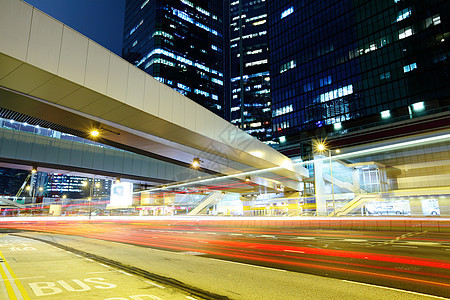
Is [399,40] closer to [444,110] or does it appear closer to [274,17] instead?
[444,110]

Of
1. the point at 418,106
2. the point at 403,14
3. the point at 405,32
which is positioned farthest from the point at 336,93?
the point at 403,14

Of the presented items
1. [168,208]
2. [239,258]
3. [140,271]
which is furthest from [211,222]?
[140,271]

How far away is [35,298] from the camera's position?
5531mm

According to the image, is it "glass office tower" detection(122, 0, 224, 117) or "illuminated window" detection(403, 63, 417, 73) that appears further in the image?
"glass office tower" detection(122, 0, 224, 117)

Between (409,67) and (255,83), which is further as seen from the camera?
(255,83)

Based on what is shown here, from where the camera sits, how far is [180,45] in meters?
140

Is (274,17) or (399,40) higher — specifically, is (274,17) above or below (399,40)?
above

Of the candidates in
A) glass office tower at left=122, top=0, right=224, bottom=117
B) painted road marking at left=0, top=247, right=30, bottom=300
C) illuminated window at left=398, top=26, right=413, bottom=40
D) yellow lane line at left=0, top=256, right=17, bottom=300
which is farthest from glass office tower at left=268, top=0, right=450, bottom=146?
yellow lane line at left=0, top=256, right=17, bottom=300

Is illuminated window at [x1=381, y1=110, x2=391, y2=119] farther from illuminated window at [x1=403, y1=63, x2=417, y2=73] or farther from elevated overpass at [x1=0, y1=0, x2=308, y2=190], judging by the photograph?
elevated overpass at [x1=0, y1=0, x2=308, y2=190]

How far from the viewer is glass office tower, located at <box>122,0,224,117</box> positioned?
131875 millimetres

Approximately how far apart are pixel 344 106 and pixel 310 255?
86.6 meters

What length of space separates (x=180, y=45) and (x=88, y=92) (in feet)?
460

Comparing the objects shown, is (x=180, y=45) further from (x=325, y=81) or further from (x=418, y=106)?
(x=418, y=106)

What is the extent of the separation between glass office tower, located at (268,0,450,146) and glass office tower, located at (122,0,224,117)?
47.0m
